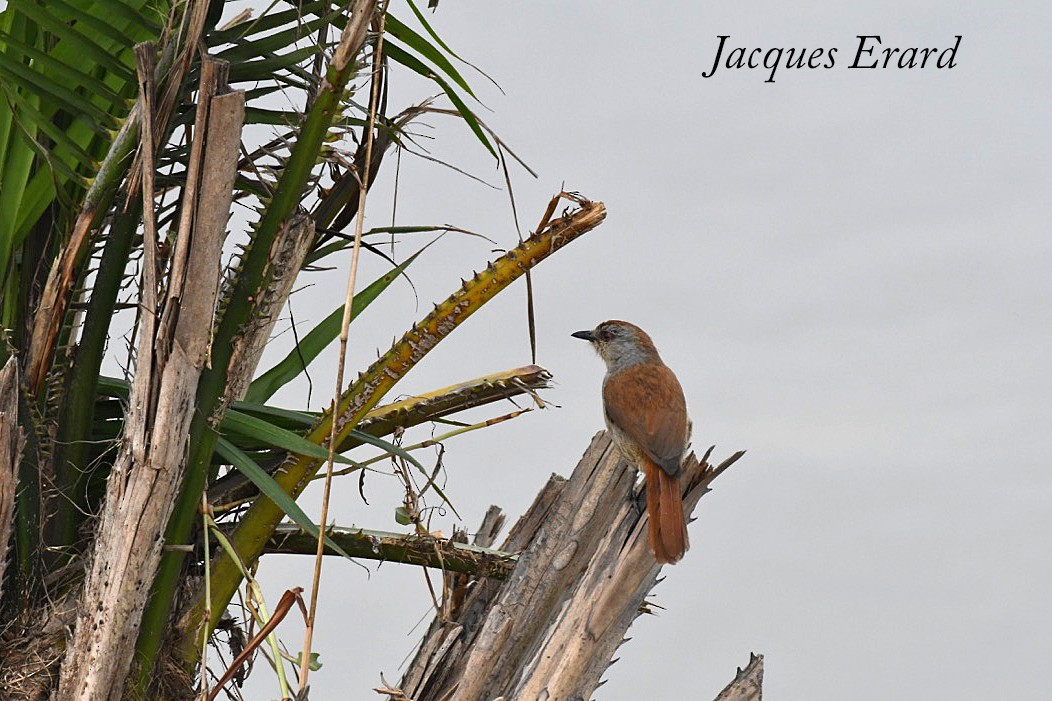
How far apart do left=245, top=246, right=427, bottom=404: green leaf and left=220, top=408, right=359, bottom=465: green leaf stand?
1.15 ft

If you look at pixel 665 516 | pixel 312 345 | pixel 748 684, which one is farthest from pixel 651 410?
pixel 312 345

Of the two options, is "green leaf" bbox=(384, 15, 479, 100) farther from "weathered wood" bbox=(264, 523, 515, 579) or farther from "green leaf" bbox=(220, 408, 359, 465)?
"weathered wood" bbox=(264, 523, 515, 579)

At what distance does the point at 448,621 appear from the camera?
140 inches

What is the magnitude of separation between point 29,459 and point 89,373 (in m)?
0.28

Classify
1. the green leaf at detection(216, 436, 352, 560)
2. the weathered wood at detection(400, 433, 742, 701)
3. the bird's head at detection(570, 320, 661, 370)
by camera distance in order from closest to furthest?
1. the green leaf at detection(216, 436, 352, 560)
2. the weathered wood at detection(400, 433, 742, 701)
3. the bird's head at detection(570, 320, 661, 370)

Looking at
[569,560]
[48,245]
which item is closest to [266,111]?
[48,245]

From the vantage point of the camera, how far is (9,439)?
2.65m

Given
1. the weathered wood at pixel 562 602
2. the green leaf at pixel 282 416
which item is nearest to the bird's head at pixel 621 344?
the weathered wood at pixel 562 602

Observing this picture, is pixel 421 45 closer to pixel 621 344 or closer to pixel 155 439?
pixel 155 439

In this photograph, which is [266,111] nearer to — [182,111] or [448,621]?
[182,111]

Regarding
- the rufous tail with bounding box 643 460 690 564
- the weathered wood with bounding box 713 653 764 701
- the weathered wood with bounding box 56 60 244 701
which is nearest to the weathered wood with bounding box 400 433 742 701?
the rufous tail with bounding box 643 460 690 564

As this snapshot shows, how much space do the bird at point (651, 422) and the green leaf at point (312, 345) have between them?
0.88 m

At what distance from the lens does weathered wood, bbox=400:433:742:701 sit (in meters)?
3.02

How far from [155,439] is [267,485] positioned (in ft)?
1.01
